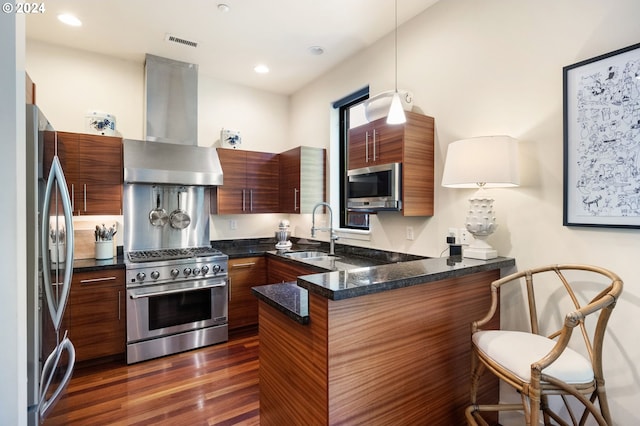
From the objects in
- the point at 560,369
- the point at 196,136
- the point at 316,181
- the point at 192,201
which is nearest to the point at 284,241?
the point at 316,181

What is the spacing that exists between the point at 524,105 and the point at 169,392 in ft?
10.4

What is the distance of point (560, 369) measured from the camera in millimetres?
1339

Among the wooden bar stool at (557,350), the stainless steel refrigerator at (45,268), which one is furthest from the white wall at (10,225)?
the wooden bar stool at (557,350)

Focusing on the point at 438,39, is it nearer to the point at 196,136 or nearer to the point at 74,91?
the point at 196,136

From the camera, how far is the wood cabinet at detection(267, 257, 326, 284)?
9.55 ft

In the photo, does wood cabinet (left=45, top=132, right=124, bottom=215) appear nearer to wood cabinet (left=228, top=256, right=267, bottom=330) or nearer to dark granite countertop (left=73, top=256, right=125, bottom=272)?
dark granite countertop (left=73, top=256, right=125, bottom=272)

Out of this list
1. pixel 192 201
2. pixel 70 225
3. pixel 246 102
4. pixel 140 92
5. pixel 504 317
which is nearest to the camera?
pixel 70 225

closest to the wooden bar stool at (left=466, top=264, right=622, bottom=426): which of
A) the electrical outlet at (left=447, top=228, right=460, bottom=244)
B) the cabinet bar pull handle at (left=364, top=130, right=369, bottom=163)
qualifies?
the electrical outlet at (left=447, top=228, right=460, bottom=244)

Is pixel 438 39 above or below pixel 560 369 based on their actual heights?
above

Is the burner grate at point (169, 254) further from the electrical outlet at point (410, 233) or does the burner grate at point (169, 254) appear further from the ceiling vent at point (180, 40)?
the ceiling vent at point (180, 40)

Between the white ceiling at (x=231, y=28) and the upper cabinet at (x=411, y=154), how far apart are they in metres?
0.94

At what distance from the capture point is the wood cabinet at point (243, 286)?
3409 mm

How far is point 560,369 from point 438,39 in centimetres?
232

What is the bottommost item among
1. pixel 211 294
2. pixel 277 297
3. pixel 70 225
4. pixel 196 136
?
pixel 211 294
